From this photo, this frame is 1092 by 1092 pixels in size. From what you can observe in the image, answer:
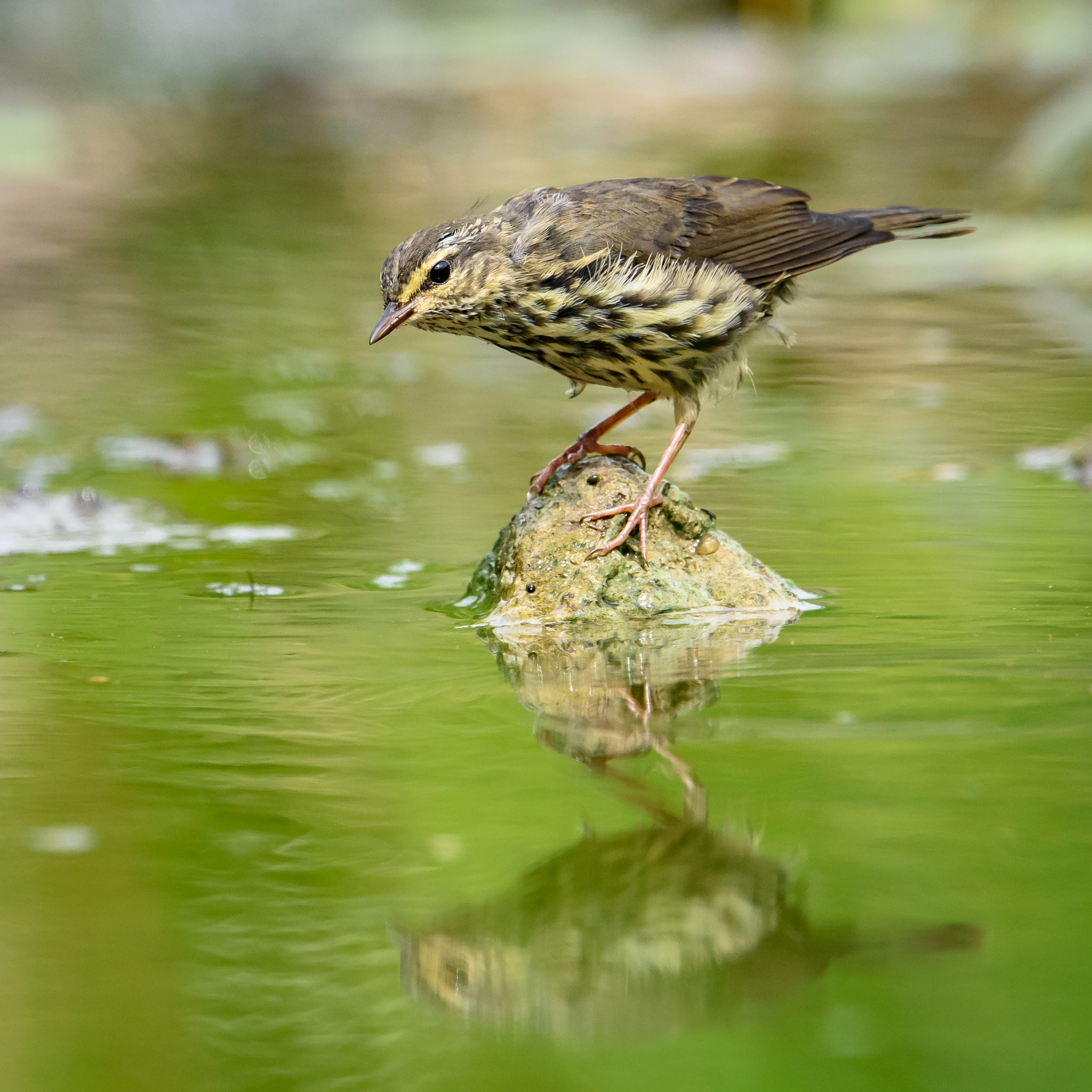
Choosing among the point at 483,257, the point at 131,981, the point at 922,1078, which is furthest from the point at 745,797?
the point at 483,257

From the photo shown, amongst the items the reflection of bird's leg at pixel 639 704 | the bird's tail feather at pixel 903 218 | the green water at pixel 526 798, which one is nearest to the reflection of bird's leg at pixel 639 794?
the green water at pixel 526 798

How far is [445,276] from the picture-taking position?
16.2ft

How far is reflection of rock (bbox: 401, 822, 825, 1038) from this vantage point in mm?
2564

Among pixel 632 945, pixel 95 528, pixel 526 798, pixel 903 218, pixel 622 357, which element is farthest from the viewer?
pixel 95 528

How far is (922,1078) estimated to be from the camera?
2.34m

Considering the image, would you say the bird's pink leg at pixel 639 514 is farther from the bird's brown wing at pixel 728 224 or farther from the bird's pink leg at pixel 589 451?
the bird's brown wing at pixel 728 224

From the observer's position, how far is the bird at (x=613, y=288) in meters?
4.93

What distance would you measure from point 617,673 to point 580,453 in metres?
1.03

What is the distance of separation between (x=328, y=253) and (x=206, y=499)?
660 cm

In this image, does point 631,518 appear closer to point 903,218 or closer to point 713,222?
point 713,222

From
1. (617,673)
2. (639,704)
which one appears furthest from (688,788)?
(617,673)

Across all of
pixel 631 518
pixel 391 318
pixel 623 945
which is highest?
pixel 391 318

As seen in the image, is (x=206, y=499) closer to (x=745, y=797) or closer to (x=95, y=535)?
(x=95, y=535)

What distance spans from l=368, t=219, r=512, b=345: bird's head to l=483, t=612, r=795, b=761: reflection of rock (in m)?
0.96
